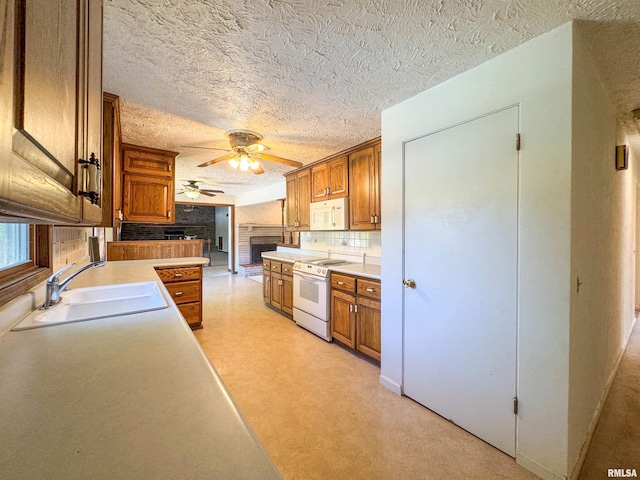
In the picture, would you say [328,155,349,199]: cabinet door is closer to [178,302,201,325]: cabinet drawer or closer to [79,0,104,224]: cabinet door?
[178,302,201,325]: cabinet drawer

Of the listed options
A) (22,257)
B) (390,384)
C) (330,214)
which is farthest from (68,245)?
(390,384)

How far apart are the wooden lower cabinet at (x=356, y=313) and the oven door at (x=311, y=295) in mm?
97

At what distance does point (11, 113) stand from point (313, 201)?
11.4ft

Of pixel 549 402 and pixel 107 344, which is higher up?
pixel 107 344

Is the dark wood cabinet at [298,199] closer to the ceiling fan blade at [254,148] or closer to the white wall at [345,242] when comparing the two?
the white wall at [345,242]

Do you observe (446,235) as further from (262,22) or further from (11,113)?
(11,113)

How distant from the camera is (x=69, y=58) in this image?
58cm

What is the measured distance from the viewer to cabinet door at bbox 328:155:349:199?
3.23 metres

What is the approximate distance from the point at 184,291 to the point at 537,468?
3396 millimetres

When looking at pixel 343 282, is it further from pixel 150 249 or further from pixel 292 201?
pixel 150 249

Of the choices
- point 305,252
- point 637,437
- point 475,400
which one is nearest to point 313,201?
point 305,252

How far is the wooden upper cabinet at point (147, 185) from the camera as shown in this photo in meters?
2.94

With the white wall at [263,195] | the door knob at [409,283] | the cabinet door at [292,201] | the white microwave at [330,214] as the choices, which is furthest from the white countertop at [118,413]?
the white wall at [263,195]

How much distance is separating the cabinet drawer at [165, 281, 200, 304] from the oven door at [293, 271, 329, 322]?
4.02 feet
